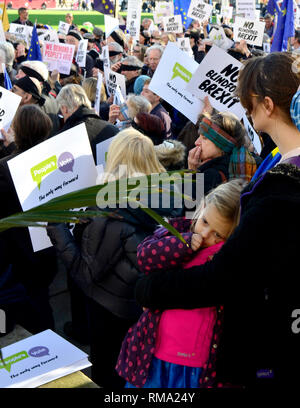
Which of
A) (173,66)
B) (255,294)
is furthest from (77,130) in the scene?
(173,66)

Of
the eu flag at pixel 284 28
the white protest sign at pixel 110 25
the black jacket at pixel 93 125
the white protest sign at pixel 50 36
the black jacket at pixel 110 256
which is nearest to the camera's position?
the black jacket at pixel 110 256

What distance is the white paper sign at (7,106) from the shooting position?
3949 millimetres

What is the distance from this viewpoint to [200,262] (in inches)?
74.6

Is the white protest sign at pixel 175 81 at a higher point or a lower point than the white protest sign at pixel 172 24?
higher

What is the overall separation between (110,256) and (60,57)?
5.71 metres

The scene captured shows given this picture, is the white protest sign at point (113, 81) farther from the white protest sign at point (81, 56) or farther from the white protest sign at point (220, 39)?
the white protest sign at point (220, 39)

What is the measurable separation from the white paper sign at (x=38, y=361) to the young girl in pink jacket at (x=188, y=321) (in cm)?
24

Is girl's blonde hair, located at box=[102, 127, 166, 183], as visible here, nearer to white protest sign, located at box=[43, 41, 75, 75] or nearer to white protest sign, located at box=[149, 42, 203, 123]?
white protest sign, located at box=[149, 42, 203, 123]

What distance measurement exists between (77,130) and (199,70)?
1.80m

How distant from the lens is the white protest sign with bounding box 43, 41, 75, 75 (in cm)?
772

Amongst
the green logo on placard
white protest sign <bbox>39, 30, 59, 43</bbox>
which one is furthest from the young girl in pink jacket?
white protest sign <bbox>39, 30, 59, 43</bbox>

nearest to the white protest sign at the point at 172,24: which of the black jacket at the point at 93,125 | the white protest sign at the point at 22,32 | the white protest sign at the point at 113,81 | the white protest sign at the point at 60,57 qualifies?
the white protest sign at the point at 22,32

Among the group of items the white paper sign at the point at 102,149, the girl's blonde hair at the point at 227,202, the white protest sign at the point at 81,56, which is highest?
the girl's blonde hair at the point at 227,202

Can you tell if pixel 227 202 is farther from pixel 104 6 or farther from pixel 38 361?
pixel 104 6
